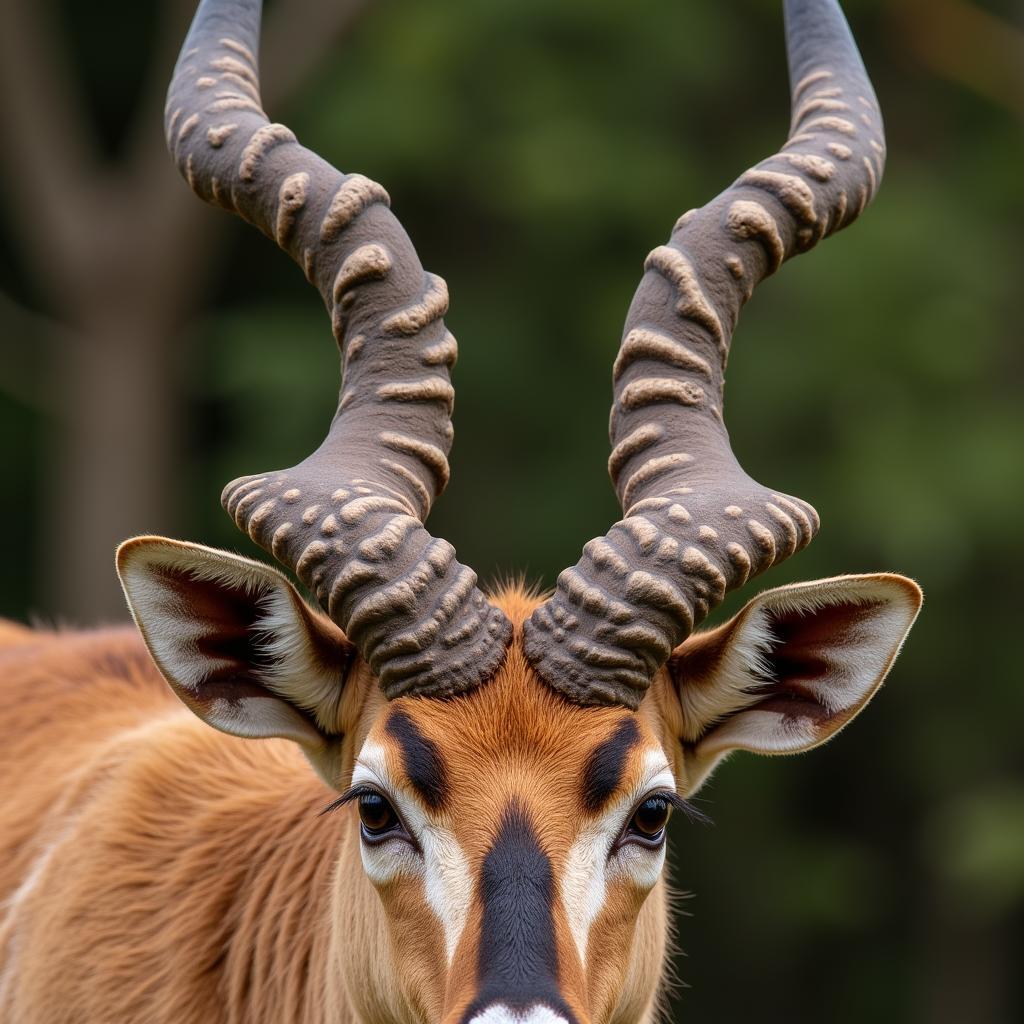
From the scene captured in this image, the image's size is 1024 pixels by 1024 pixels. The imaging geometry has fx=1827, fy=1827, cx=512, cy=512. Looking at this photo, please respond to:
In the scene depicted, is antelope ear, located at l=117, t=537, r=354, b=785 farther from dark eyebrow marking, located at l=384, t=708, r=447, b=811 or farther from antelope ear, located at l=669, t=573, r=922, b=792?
antelope ear, located at l=669, t=573, r=922, b=792

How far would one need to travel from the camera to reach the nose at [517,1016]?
4340 mm

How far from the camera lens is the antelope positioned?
15.8 feet

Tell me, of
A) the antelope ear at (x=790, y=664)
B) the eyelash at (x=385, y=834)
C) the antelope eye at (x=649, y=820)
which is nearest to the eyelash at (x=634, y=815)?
the antelope eye at (x=649, y=820)

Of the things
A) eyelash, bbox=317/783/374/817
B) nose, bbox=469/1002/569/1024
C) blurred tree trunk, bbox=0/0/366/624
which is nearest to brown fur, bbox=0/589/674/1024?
nose, bbox=469/1002/569/1024

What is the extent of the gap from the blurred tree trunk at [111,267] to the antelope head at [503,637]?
12.4m

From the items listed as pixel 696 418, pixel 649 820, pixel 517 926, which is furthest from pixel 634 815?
pixel 696 418

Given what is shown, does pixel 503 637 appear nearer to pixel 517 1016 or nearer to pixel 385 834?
pixel 385 834

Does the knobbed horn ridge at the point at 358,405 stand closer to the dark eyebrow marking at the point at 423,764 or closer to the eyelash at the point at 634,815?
the dark eyebrow marking at the point at 423,764

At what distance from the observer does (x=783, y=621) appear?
5.24 metres

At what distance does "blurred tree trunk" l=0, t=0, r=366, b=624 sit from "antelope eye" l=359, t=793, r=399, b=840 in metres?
12.9

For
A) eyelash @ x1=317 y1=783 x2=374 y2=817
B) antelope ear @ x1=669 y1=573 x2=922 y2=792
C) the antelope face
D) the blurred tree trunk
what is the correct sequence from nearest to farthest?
the antelope face, eyelash @ x1=317 y1=783 x2=374 y2=817, antelope ear @ x1=669 y1=573 x2=922 y2=792, the blurred tree trunk

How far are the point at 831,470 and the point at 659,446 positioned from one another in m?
13.2

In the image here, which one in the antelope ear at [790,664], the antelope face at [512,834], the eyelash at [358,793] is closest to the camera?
the antelope face at [512,834]

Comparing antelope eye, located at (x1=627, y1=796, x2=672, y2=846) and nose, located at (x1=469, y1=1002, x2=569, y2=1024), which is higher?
antelope eye, located at (x1=627, y1=796, x2=672, y2=846)
